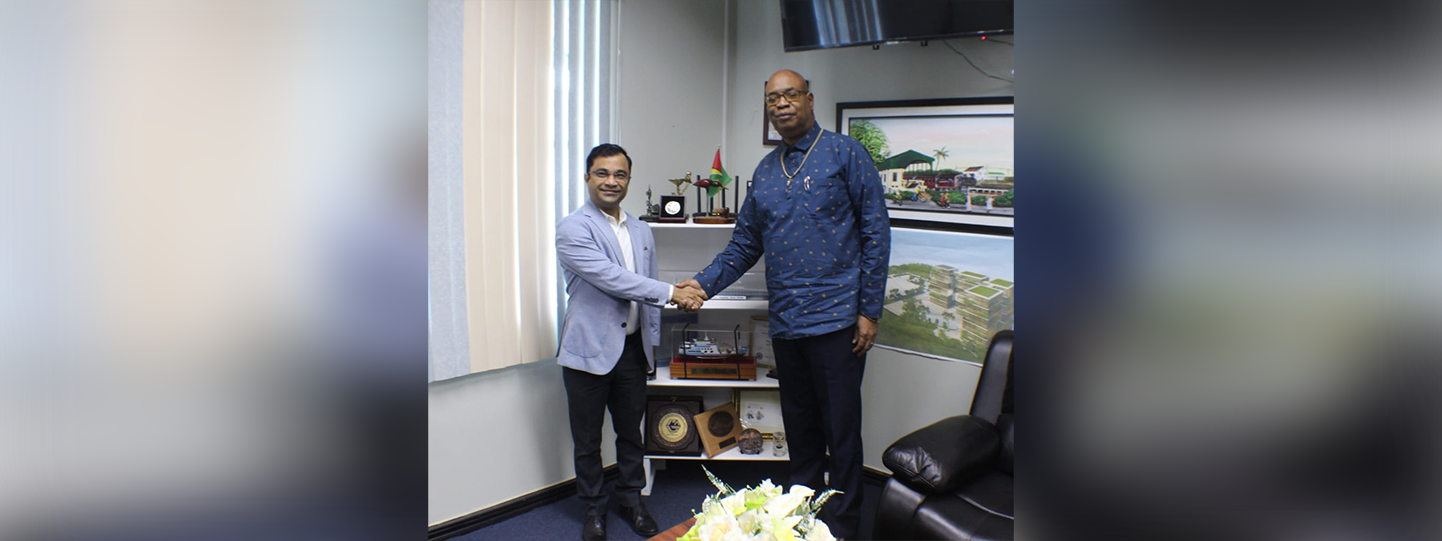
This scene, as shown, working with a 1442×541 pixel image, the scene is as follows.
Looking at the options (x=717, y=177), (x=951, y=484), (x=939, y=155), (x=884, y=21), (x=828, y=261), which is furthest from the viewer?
(x=717, y=177)

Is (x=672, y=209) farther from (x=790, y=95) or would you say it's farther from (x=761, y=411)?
(x=761, y=411)

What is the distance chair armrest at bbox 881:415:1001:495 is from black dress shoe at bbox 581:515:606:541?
991mm

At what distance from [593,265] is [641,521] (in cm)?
→ 90

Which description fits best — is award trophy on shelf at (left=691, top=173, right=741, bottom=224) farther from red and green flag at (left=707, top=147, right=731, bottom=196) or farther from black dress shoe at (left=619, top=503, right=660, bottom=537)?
black dress shoe at (left=619, top=503, right=660, bottom=537)

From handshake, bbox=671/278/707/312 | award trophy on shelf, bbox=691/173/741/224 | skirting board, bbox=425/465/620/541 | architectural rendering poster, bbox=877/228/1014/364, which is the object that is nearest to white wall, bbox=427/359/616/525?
skirting board, bbox=425/465/620/541

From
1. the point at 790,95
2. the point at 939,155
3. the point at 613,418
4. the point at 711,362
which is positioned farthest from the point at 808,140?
the point at 613,418

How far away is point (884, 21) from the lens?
253cm

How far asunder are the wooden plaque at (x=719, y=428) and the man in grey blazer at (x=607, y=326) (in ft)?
1.00

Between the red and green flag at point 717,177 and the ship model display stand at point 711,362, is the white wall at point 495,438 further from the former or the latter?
the red and green flag at point 717,177

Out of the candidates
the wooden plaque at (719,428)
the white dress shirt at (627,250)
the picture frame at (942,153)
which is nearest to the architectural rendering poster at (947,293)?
the picture frame at (942,153)
